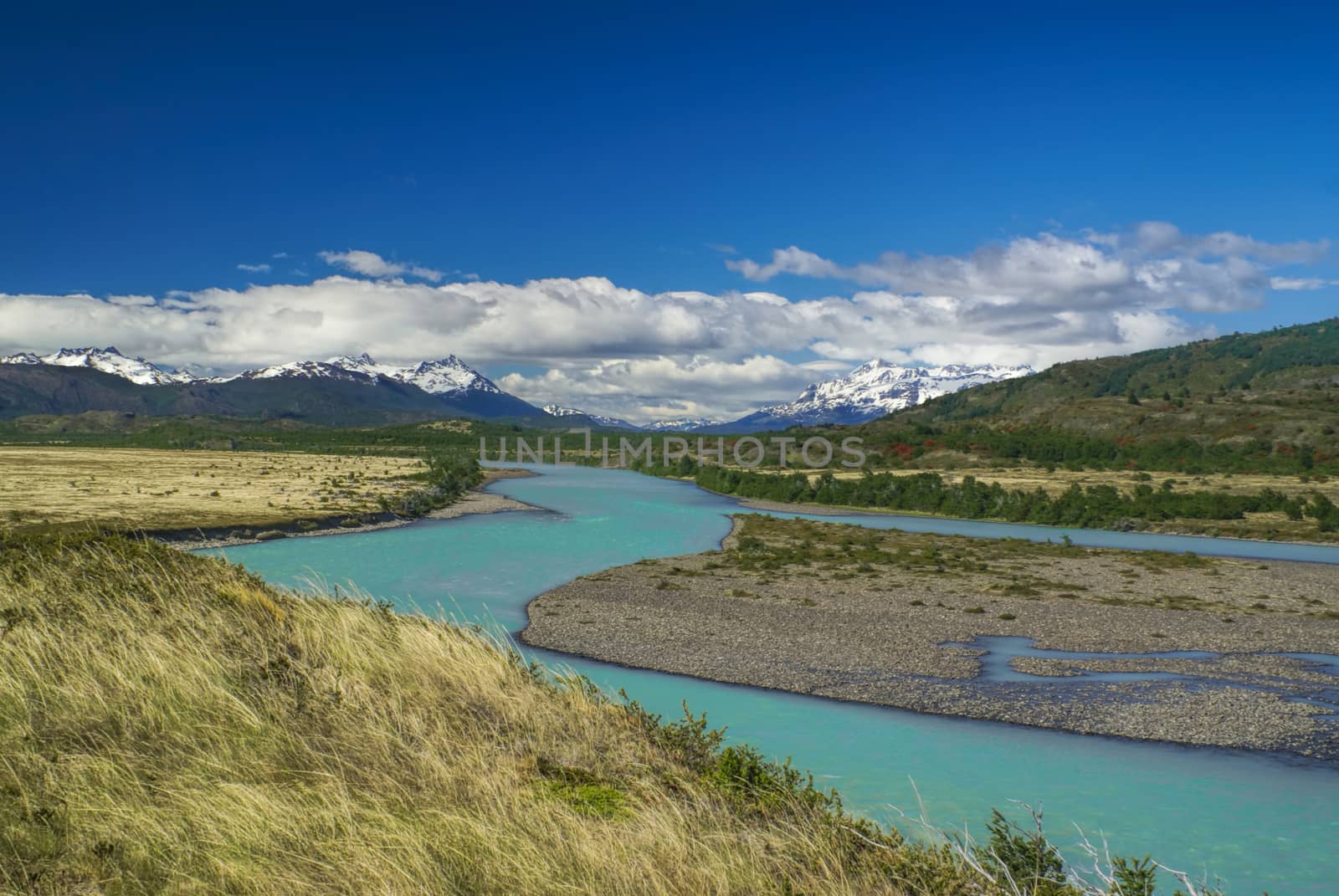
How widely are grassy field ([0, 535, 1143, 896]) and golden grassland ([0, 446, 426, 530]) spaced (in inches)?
1031

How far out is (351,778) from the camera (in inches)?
278

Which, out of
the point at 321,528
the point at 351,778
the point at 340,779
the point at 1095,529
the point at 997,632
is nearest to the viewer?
the point at 340,779

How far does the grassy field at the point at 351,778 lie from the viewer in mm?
5492

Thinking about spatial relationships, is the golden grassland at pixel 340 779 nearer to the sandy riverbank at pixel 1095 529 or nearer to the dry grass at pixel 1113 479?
the sandy riverbank at pixel 1095 529

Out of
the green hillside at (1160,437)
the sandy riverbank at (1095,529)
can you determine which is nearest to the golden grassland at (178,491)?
the sandy riverbank at (1095,529)

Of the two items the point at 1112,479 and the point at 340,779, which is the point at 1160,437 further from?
the point at 340,779

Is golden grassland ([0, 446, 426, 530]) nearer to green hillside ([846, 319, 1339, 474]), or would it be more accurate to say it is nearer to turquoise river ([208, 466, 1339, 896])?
turquoise river ([208, 466, 1339, 896])

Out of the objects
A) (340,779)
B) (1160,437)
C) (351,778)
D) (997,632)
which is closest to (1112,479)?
(1160,437)

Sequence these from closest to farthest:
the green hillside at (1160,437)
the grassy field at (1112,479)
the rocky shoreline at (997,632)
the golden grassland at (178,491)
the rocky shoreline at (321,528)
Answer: the rocky shoreline at (997,632) → the rocky shoreline at (321,528) → the golden grassland at (178,491) → the grassy field at (1112,479) → the green hillside at (1160,437)

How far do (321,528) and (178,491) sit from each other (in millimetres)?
24746

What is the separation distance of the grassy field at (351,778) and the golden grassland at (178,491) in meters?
26.2

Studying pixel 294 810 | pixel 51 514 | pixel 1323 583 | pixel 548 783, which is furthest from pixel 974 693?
pixel 51 514

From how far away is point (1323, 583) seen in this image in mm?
40281

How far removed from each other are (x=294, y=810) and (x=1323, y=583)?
49.7 metres
